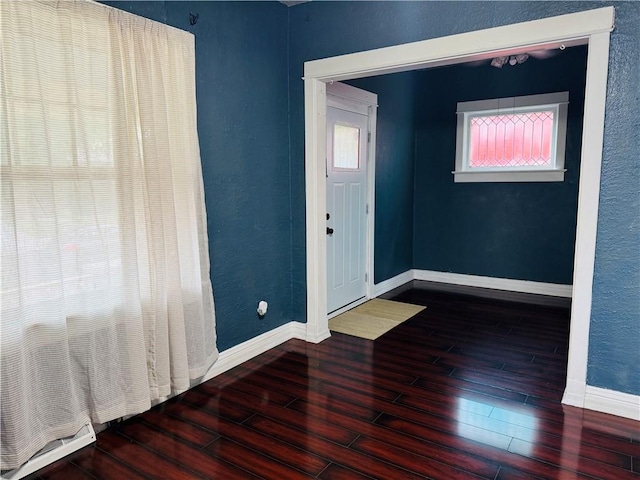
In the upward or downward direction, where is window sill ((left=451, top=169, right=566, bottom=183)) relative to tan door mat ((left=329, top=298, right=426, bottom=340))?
upward

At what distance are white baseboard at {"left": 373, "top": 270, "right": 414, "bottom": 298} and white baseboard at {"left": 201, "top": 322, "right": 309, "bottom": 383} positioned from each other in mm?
1482

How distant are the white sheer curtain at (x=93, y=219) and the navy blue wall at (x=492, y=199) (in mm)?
3724

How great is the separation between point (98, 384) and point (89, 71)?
5.05 ft

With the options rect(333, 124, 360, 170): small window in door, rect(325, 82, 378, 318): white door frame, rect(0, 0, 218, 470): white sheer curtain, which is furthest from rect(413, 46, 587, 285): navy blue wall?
rect(0, 0, 218, 470): white sheer curtain

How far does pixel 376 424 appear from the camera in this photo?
2.46 meters

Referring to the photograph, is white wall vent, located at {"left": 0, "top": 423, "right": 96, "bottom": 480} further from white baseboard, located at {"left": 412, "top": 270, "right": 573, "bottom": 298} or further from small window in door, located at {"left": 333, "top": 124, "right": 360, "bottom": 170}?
white baseboard, located at {"left": 412, "top": 270, "right": 573, "bottom": 298}

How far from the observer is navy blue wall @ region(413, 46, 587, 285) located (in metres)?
4.87

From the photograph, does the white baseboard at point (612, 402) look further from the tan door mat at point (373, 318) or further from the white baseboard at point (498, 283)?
the white baseboard at point (498, 283)

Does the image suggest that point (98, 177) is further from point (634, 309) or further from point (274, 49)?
point (634, 309)

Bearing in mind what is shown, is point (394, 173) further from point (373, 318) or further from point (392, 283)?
point (373, 318)

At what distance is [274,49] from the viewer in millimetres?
3359

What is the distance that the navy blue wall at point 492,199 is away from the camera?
4.87 m

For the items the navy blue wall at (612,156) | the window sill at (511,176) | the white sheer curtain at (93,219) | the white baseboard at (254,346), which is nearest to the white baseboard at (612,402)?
the navy blue wall at (612,156)

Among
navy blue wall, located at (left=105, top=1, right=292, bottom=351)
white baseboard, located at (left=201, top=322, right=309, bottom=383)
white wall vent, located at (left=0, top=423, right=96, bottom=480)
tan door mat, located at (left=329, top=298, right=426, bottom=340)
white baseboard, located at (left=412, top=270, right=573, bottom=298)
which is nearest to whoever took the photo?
white wall vent, located at (left=0, top=423, right=96, bottom=480)
